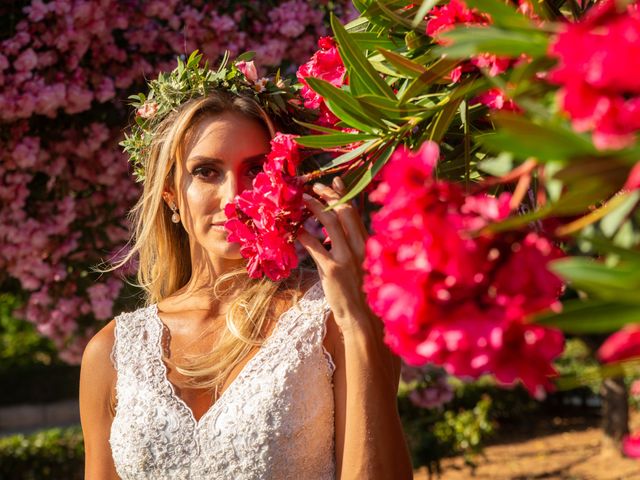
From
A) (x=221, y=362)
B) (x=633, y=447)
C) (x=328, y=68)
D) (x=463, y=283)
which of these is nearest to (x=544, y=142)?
(x=463, y=283)

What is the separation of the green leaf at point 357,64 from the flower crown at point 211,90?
1021 millimetres

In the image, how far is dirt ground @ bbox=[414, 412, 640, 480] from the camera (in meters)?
8.87

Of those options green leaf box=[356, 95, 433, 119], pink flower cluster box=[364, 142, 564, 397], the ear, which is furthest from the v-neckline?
pink flower cluster box=[364, 142, 564, 397]

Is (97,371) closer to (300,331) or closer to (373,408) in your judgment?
(300,331)

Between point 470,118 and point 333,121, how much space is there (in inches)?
14.0

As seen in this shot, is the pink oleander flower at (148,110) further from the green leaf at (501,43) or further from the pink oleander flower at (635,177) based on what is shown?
the pink oleander flower at (635,177)

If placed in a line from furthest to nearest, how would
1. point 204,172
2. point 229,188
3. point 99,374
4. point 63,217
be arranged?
1. point 63,217
2. point 99,374
3. point 204,172
4. point 229,188

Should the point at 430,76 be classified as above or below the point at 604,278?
above

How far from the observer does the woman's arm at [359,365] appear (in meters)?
2.03

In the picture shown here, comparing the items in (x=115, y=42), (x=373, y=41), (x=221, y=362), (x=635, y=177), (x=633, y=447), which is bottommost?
(x=633, y=447)

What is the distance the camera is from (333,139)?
5.02 feet

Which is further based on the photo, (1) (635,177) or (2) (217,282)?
(2) (217,282)

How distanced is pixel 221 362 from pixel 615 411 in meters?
7.15

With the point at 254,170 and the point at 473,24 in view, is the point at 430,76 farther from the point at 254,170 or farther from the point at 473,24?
the point at 254,170
